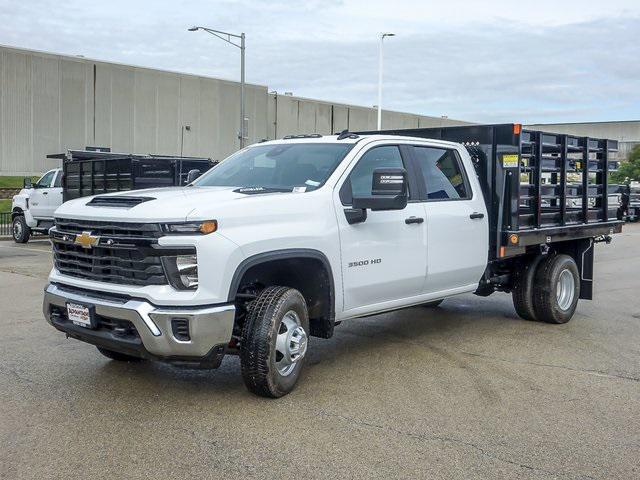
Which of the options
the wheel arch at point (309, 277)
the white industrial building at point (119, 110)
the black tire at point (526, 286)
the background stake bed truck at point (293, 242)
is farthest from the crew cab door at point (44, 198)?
the white industrial building at point (119, 110)

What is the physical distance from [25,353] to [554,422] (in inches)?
187

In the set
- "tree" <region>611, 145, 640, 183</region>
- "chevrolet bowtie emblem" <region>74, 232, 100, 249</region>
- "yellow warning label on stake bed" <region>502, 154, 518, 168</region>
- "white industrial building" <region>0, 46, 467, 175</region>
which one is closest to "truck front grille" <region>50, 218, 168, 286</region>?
"chevrolet bowtie emblem" <region>74, 232, 100, 249</region>

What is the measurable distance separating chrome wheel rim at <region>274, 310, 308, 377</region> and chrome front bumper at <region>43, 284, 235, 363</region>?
516mm

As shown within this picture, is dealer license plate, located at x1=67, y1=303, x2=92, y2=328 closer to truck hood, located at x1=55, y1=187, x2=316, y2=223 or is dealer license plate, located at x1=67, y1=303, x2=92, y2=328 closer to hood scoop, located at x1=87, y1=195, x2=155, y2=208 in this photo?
truck hood, located at x1=55, y1=187, x2=316, y2=223

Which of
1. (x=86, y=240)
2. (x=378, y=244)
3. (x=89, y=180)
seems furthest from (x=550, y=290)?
(x=89, y=180)

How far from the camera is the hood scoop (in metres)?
5.24

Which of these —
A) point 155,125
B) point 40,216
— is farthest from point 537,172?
point 155,125

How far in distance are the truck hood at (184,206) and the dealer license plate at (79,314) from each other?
0.64 meters

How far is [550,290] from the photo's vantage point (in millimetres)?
8469

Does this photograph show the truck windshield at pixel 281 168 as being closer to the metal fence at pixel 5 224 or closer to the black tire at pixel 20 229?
the black tire at pixel 20 229

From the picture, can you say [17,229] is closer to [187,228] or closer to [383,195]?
[383,195]

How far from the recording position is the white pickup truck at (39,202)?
20.0 metres

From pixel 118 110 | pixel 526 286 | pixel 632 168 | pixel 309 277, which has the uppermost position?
pixel 118 110

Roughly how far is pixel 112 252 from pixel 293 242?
1.30 meters
